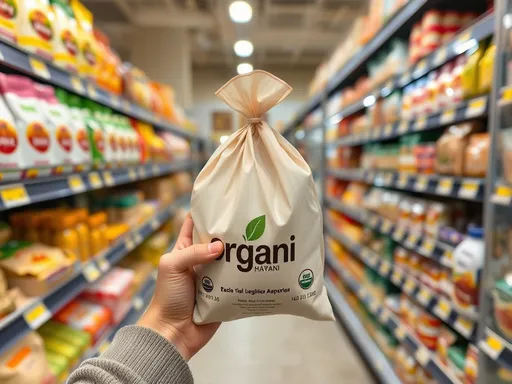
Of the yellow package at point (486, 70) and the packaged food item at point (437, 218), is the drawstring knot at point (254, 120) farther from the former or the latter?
the packaged food item at point (437, 218)

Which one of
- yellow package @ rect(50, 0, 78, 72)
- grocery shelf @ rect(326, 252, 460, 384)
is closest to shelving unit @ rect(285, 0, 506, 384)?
grocery shelf @ rect(326, 252, 460, 384)

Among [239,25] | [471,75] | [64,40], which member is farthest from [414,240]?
[239,25]

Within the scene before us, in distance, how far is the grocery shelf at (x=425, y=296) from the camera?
1.44m

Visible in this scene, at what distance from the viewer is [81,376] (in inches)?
27.0

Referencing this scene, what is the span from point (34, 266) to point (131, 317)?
1.08 meters

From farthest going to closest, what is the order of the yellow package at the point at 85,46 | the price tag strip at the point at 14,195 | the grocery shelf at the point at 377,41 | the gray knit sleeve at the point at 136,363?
the grocery shelf at the point at 377,41 < the yellow package at the point at 85,46 < the price tag strip at the point at 14,195 < the gray knit sleeve at the point at 136,363

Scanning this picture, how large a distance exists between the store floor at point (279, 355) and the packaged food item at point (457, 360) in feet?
2.53

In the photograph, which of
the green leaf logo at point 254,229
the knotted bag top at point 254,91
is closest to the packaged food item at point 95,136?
the knotted bag top at point 254,91

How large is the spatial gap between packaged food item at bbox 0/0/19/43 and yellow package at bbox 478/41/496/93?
1.61m

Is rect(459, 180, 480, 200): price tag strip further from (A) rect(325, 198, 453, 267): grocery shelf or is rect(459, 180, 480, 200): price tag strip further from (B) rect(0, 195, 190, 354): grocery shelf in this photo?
(B) rect(0, 195, 190, 354): grocery shelf

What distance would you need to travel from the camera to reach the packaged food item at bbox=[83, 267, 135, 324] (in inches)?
73.6

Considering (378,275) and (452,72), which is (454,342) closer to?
(378,275)

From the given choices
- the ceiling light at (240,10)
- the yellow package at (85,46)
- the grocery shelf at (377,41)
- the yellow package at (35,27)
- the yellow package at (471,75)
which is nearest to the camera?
the yellow package at (35,27)

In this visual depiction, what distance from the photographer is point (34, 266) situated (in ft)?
4.24
